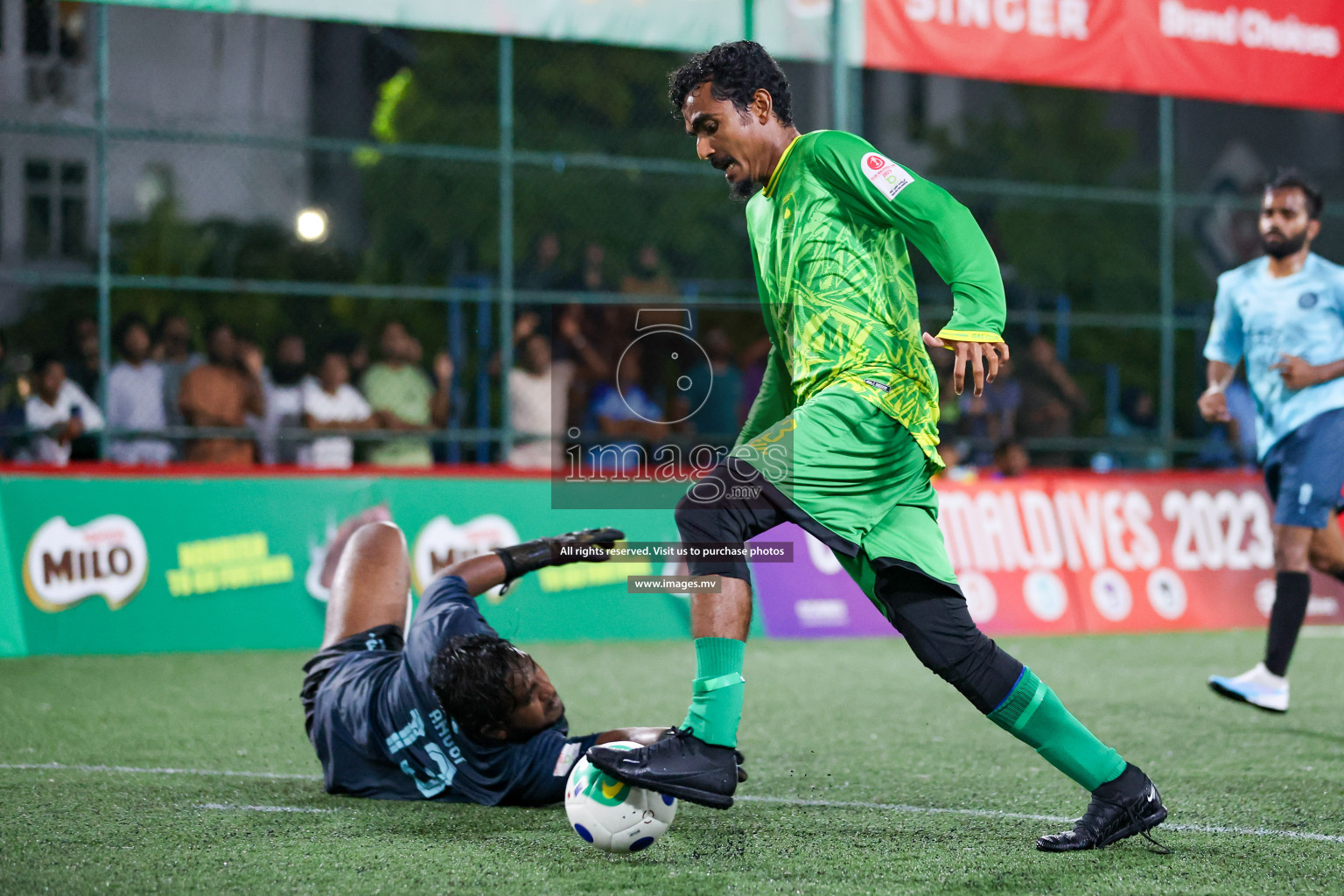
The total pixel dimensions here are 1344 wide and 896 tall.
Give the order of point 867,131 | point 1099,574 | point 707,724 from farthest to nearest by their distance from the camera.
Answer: point 867,131 → point 1099,574 → point 707,724

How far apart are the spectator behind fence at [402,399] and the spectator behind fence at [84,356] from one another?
6.57 ft

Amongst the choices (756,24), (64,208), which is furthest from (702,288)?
(64,208)

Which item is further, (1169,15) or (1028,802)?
(1169,15)

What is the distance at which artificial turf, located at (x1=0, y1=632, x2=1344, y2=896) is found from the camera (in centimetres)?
350

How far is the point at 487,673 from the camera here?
13.3ft

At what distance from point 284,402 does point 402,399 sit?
916 mm

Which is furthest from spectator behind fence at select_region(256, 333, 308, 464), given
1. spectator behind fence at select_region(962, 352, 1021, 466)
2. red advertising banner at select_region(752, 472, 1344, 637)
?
spectator behind fence at select_region(962, 352, 1021, 466)

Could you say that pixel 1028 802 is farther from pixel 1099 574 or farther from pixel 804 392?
pixel 1099 574

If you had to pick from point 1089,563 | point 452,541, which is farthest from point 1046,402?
point 452,541

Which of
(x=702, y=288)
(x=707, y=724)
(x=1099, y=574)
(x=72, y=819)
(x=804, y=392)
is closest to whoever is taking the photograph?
(x=707, y=724)

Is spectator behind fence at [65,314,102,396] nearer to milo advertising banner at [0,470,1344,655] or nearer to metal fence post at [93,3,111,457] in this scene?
metal fence post at [93,3,111,457]

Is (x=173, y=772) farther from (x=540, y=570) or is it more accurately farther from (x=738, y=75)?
(x=540, y=570)

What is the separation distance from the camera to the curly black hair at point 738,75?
12.5 ft

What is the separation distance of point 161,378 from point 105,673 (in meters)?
3.63
